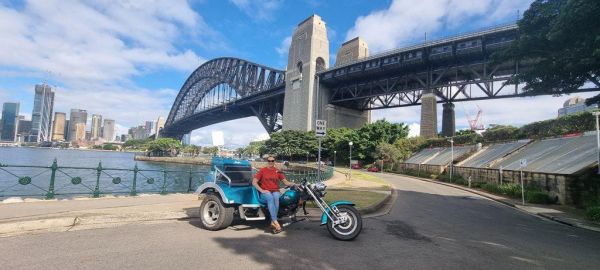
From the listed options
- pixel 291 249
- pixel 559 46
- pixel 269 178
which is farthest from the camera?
pixel 559 46

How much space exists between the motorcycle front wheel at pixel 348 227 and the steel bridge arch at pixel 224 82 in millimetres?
87705

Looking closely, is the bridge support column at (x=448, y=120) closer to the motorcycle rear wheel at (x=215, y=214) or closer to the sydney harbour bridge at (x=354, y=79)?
the sydney harbour bridge at (x=354, y=79)

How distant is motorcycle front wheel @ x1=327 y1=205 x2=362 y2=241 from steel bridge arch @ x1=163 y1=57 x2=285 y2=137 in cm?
8770

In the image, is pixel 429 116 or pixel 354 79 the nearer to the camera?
pixel 429 116

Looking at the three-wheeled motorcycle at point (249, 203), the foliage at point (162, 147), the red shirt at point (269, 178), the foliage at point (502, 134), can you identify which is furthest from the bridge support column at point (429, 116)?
the foliage at point (162, 147)

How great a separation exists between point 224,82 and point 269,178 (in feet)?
418

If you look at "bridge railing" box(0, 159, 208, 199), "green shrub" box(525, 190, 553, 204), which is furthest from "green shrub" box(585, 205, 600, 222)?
"bridge railing" box(0, 159, 208, 199)

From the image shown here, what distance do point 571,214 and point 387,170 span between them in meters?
40.7

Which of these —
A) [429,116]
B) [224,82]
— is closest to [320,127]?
[429,116]

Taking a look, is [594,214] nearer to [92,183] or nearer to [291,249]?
[291,249]

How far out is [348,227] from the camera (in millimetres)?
6914

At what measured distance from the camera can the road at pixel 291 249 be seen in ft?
16.7

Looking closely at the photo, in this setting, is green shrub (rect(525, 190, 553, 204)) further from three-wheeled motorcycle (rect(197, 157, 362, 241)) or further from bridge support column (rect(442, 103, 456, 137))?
bridge support column (rect(442, 103, 456, 137))

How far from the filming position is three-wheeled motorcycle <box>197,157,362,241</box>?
6945mm
